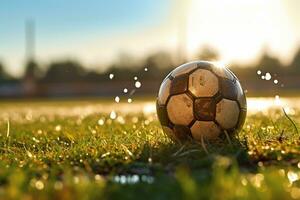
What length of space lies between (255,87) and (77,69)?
69.1ft

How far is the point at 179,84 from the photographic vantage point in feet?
17.9

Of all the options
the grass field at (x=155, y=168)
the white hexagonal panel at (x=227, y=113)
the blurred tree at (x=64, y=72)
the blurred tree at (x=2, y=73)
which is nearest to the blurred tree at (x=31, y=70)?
the blurred tree at (x=64, y=72)

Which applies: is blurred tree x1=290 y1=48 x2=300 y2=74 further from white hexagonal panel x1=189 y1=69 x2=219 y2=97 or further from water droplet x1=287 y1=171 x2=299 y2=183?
water droplet x1=287 y1=171 x2=299 y2=183

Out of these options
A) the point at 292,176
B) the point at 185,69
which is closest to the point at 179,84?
the point at 185,69

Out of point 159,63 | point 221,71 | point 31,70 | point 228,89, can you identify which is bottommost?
point 31,70

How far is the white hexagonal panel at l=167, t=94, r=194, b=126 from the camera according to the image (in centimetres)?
531

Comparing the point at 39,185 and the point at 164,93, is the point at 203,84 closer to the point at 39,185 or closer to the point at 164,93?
the point at 164,93

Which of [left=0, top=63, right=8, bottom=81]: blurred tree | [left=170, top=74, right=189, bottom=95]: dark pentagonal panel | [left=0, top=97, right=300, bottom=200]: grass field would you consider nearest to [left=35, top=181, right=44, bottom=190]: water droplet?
[left=0, top=97, right=300, bottom=200]: grass field

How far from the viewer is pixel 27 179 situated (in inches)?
145

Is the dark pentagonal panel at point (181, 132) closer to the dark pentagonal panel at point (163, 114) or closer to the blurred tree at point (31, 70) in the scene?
the dark pentagonal panel at point (163, 114)

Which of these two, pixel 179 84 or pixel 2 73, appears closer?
pixel 179 84

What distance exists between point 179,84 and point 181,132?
48 centimetres

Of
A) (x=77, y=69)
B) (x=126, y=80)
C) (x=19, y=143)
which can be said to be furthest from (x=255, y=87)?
(x=19, y=143)

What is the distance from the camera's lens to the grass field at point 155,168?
305 cm
